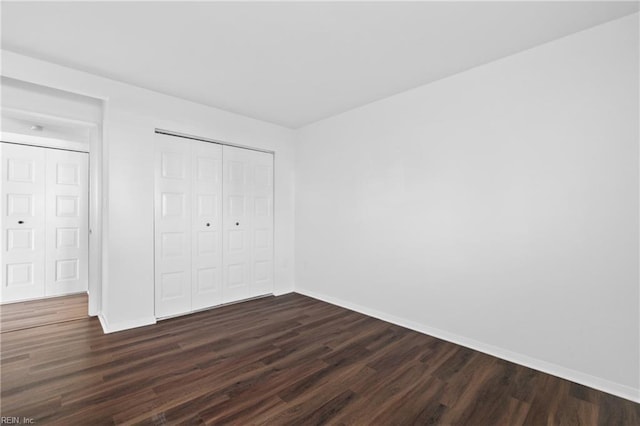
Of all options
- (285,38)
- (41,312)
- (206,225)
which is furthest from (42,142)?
(285,38)

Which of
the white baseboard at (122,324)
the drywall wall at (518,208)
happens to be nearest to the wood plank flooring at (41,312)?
the white baseboard at (122,324)

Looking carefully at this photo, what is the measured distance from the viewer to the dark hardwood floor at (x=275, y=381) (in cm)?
182

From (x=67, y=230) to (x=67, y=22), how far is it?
357 centimetres

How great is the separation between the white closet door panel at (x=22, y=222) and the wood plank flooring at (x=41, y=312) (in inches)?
9.9

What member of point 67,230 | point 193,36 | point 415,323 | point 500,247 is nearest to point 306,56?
point 193,36

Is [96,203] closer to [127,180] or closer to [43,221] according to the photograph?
[127,180]

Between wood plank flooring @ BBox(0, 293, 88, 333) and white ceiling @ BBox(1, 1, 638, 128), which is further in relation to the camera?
wood plank flooring @ BBox(0, 293, 88, 333)

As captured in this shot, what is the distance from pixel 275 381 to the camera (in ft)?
7.19

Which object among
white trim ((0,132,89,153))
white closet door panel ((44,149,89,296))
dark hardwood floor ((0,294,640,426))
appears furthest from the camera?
white closet door panel ((44,149,89,296))

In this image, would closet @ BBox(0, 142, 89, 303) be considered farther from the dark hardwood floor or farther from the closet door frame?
the dark hardwood floor

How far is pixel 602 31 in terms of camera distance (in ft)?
7.07

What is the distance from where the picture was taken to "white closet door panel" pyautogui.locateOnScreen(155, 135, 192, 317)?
11.4 ft

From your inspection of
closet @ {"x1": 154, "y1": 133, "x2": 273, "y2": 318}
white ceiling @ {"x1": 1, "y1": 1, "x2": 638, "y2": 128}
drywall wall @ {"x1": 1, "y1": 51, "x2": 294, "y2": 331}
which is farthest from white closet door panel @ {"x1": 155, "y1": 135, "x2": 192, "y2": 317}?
white ceiling @ {"x1": 1, "y1": 1, "x2": 638, "y2": 128}

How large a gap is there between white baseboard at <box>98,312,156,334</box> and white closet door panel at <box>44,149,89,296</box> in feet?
5.83
